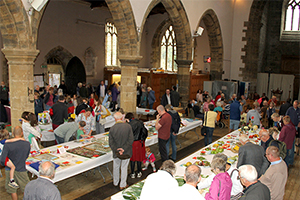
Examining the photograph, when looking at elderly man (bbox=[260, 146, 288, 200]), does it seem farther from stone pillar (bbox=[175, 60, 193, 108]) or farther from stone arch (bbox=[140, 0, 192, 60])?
stone pillar (bbox=[175, 60, 193, 108])

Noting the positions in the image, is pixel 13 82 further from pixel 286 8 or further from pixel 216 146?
pixel 286 8

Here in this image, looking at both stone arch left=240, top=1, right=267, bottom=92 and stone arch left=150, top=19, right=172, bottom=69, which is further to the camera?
stone arch left=150, top=19, right=172, bottom=69

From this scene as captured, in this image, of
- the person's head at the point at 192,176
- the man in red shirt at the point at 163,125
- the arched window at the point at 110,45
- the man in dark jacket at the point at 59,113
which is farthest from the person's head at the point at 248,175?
the arched window at the point at 110,45

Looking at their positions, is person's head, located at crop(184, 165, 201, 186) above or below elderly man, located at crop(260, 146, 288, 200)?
above

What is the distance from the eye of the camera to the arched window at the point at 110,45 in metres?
16.7

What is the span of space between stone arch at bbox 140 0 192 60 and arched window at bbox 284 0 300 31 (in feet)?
30.0

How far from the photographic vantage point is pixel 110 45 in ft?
55.7

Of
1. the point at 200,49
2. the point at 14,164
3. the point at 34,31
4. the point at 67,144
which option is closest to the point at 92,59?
the point at 200,49

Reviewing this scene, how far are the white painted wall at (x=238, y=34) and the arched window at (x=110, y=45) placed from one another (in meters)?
7.43

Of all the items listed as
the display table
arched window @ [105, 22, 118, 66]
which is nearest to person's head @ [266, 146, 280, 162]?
the display table

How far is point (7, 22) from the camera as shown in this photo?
5.99 meters

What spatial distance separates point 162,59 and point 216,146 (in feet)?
47.2

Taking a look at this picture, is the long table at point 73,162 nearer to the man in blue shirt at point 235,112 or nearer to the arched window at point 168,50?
the man in blue shirt at point 235,112

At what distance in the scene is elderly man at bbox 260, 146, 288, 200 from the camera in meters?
3.33
